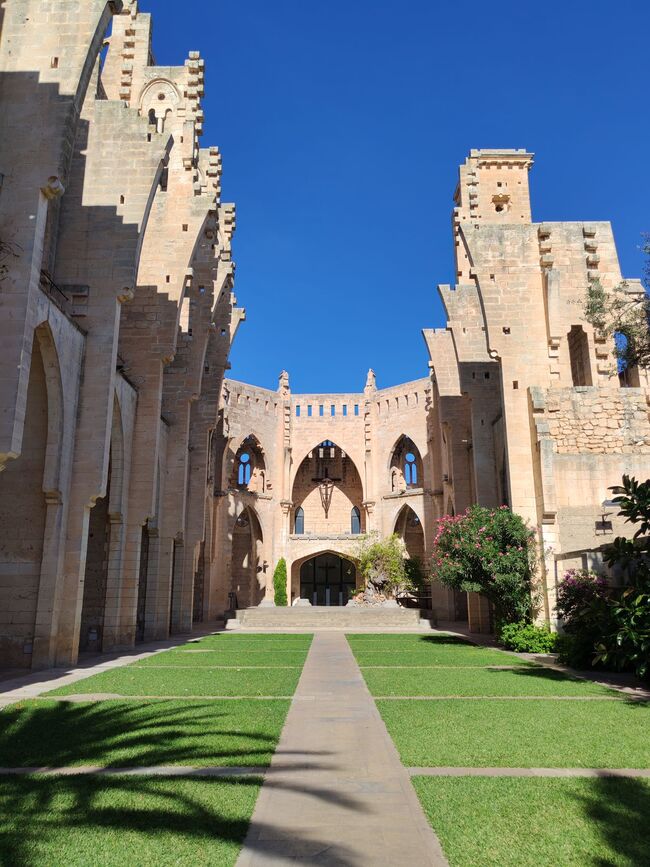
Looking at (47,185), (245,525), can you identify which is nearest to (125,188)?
(47,185)

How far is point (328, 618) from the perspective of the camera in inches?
1199

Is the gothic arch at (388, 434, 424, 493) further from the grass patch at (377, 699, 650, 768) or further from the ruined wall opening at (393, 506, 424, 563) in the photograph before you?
the grass patch at (377, 699, 650, 768)

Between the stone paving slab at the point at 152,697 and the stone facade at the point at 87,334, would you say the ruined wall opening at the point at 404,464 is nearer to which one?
the stone facade at the point at 87,334

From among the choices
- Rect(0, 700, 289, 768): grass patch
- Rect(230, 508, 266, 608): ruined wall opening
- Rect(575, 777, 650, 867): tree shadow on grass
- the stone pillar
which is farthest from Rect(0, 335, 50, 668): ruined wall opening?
Rect(230, 508, 266, 608): ruined wall opening

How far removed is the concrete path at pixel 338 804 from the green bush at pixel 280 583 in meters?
33.3

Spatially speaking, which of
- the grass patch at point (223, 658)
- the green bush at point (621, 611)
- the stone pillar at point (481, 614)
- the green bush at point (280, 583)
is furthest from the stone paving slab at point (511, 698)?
the green bush at point (280, 583)

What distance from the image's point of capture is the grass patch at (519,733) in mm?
5730

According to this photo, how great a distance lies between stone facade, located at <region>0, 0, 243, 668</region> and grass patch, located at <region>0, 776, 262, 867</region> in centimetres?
662

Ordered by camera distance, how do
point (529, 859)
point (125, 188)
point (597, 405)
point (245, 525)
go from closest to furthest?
point (529, 859) < point (125, 188) < point (597, 405) < point (245, 525)

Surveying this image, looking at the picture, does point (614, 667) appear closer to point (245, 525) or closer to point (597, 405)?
point (597, 405)

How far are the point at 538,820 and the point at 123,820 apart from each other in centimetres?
258

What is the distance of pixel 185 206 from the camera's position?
867 inches

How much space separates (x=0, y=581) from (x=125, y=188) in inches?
358

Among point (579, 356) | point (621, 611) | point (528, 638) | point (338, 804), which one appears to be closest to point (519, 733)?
point (338, 804)
